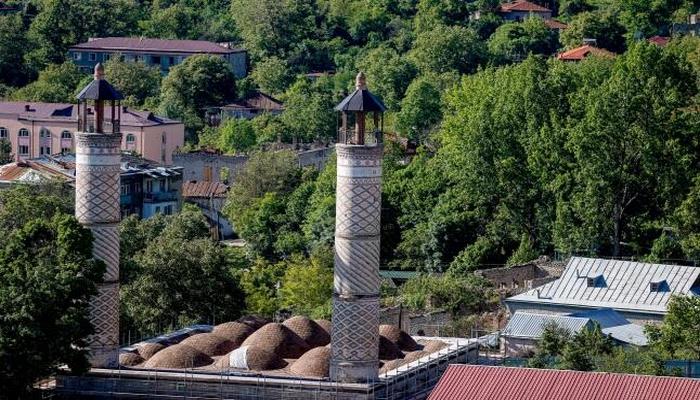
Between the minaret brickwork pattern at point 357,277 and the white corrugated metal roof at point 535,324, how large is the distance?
1189 centimetres

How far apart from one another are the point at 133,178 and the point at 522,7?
42631mm

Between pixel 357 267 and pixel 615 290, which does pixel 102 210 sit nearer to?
pixel 357 267

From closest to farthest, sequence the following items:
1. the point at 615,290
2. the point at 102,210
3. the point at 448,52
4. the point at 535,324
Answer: the point at 102,210 → the point at 535,324 → the point at 615,290 → the point at 448,52

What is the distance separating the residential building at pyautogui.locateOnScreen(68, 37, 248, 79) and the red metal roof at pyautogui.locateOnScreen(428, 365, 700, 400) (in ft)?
237

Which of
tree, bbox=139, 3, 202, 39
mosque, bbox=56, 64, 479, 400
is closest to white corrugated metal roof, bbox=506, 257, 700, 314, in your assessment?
mosque, bbox=56, 64, 479, 400

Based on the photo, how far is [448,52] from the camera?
10794 cm

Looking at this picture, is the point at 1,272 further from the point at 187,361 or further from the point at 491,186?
the point at 491,186

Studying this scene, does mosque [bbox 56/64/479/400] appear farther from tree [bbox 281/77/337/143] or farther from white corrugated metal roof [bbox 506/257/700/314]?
tree [bbox 281/77/337/143]

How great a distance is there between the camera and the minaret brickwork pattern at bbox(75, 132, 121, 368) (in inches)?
1822

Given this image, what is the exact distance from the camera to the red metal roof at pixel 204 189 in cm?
8919

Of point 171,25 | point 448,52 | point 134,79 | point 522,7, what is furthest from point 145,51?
point 522,7

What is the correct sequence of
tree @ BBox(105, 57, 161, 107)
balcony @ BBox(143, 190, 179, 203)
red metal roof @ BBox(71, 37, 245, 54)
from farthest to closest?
red metal roof @ BBox(71, 37, 245, 54), tree @ BBox(105, 57, 161, 107), balcony @ BBox(143, 190, 179, 203)

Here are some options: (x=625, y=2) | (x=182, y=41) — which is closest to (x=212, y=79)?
(x=182, y=41)

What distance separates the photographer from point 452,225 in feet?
238
